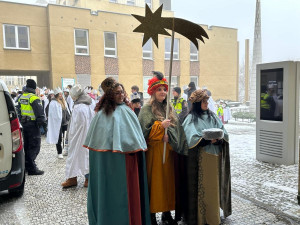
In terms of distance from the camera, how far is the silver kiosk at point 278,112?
6.42 meters

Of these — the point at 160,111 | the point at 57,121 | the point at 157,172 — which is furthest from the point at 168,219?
the point at 57,121

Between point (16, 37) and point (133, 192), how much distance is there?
19.0 m

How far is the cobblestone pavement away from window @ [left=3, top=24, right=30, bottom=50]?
15043 millimetres

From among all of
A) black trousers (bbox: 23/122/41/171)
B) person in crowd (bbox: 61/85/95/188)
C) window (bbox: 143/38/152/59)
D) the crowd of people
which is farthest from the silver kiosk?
window (bbox: 143/38/152/59)

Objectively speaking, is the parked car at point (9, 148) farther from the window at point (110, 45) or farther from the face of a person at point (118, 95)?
the window at point (110, 45)

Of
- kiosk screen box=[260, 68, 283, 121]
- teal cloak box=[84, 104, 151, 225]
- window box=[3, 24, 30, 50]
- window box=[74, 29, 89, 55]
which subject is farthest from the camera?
window box=[74, 29, 89, 55]

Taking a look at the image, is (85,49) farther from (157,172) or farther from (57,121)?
(157,172)

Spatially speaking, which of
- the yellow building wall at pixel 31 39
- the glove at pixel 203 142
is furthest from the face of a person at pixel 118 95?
the yellow building wall at pixel 31 39

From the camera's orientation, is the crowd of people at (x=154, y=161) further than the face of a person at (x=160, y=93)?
No

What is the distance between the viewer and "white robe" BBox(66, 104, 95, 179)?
494cm

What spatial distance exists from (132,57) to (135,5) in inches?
366

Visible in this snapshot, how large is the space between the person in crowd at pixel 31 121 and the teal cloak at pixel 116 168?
323 centimetres

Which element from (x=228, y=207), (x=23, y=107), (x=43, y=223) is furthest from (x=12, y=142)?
(x=228, y=207)

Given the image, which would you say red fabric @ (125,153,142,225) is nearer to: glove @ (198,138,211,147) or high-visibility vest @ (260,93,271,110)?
glove @ (198,138,211,147)
